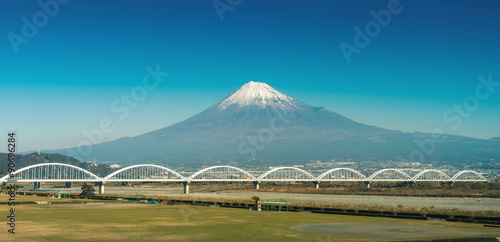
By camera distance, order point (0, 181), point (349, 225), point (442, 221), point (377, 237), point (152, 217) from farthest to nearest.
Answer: point (0, 181), point (152, 217), point (442, 221), point (349, 225), point (377, 237)

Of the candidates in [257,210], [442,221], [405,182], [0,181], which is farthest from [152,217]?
[405,182]

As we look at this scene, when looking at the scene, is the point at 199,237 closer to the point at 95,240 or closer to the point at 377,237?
the point at 95,240

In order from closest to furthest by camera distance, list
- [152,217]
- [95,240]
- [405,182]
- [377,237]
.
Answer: [95,240]
[377,237]
[152,217]
[405,182]

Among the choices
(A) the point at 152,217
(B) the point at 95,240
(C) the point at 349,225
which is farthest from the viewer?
(A) the point at 152,217

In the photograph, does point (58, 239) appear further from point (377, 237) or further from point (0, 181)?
point (0, 181)

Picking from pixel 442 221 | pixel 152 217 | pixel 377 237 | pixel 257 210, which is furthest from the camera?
pixel 257 210

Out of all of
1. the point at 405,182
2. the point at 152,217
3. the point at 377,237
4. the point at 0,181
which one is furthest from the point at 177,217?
the point at 405,182

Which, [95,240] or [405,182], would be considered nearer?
[95,240]

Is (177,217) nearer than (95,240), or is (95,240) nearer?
(95,240)
